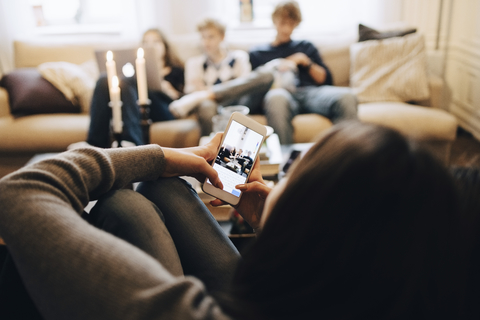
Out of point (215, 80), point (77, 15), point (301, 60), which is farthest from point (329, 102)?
point (77, 15)

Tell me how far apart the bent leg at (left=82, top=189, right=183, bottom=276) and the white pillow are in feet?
6.55

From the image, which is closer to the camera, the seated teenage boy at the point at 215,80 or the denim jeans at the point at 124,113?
the denim jeans at the point at 124,113

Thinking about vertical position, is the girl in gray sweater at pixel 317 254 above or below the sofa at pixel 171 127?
above

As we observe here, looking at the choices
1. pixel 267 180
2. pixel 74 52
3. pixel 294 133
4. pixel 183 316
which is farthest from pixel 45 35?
pixel 183 316

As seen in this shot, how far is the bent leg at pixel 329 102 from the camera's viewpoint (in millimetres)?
2273

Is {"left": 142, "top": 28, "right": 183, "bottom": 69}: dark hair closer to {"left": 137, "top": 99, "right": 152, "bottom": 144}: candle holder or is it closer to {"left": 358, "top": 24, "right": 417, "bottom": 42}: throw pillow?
{"left": 137, "top": 99, "right": 152, "bottom": 144}: candle holder

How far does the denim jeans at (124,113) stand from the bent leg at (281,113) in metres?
0.60

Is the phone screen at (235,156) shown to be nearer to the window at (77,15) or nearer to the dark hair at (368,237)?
→ the dark hair at (368,237)

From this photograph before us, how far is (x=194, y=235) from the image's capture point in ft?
2.54

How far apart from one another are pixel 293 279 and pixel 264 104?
2.06 meters

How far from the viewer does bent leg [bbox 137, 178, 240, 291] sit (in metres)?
0.76

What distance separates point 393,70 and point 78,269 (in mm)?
2482

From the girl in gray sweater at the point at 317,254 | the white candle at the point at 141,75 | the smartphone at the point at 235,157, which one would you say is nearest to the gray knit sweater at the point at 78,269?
the girl in gray sweater at the point at 317,254

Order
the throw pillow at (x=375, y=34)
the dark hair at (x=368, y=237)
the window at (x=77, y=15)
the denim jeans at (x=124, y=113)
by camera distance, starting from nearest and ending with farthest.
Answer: the dark hair at (x=368, y=237), the denim jeans at (x=124, y=113), the throw pillow at (x=375, y=34), the window at (x=77, y=15)
